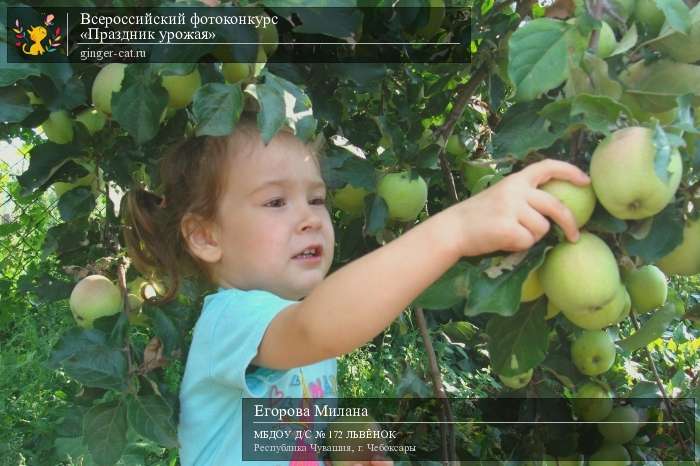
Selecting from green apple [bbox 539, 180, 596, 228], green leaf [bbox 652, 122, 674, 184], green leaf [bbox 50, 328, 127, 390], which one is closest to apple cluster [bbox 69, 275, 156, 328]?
green leaf [bbox 50, 328, 127, 390]

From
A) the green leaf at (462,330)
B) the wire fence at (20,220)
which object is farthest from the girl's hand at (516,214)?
the wire fence at (20,220)

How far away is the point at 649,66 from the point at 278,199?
0.62m

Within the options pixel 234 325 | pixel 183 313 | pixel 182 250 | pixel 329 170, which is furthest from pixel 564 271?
pixel 182 250

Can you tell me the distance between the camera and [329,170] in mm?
1331

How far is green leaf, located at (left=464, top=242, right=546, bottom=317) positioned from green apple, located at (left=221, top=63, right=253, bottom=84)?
551mm

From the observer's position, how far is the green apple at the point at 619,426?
1.42 metres

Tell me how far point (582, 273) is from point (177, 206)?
0.91 metres

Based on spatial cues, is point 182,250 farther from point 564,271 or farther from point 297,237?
point 564,271

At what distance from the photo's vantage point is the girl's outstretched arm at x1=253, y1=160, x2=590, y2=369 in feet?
2.65

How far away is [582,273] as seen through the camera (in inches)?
31.5

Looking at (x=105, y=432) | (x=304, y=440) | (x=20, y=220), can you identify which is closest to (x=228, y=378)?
(x=304, y=440)

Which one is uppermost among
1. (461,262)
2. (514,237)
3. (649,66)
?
(649,66)

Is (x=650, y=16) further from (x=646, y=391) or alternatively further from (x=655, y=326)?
(x=646, y=391)

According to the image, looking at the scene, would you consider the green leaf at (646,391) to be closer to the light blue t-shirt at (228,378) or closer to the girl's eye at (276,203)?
the light blue t-shirt at (228,378)
